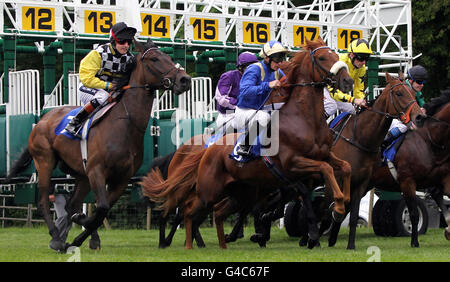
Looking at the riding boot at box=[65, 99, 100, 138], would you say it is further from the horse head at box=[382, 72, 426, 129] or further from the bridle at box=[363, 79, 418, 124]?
the horse head at box=[382, 72, 426, 129]

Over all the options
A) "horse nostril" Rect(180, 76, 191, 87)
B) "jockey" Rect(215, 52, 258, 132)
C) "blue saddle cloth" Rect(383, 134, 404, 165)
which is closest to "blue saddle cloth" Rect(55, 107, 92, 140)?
"horse nostril" Rect(180, 76, 191, 87)

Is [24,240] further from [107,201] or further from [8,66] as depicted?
[107,201]

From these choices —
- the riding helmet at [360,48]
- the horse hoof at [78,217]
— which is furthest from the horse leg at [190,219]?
the riding helmet at [360,48]

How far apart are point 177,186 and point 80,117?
146 centimetres

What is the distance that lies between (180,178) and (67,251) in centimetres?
167

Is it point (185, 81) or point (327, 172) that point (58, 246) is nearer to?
point (185, 81)

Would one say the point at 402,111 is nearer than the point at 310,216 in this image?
No

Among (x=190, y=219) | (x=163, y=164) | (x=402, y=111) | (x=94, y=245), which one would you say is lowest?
(x=94, y=245)

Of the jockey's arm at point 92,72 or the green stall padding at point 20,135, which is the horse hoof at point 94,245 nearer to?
the jockey's arm at point 92,72

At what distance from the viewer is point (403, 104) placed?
9492 mm

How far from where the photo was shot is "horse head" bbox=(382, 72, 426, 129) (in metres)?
9.38

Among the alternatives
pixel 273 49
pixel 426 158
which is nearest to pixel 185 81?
pixel 273 49
